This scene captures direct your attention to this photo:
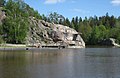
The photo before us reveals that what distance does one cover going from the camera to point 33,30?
18925 centimetres

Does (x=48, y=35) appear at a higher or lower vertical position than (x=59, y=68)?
higher

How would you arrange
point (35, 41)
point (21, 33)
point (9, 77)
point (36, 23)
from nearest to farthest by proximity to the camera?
point (9, 77), point (21, 33), point (35, 41), point (36, 23)

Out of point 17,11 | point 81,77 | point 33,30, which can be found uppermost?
point 17,11

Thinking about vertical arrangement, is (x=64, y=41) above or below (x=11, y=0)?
below

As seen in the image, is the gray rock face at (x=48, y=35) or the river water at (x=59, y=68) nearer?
the river water at (x=59, y=68)

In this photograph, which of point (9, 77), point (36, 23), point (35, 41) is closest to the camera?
point (9, 77)

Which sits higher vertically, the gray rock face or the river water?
the gray rock face

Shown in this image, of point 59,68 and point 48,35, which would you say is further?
point 48,35

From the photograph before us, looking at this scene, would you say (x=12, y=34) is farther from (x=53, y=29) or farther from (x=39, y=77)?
(x=39, y=77)

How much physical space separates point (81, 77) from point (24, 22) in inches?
5155

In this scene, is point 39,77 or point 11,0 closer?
point 39,77

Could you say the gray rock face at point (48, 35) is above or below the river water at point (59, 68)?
above

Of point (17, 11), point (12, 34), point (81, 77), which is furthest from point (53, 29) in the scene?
point (81, 77)

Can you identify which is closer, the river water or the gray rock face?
the river water
